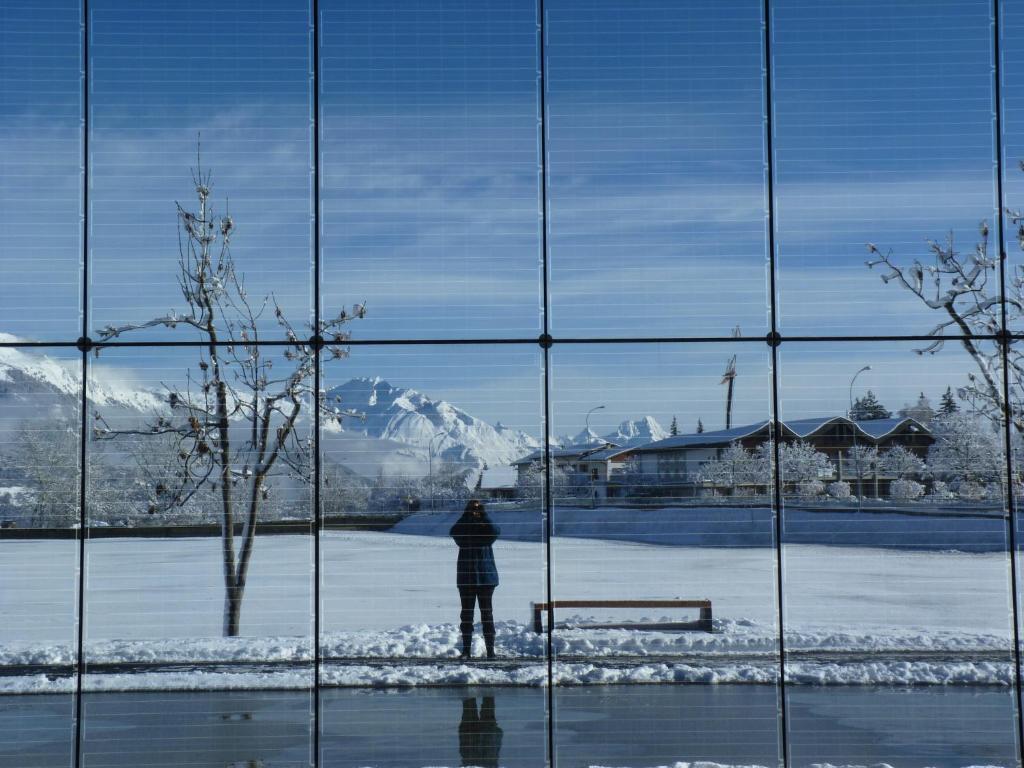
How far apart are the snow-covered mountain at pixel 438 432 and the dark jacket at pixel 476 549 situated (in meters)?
0.55

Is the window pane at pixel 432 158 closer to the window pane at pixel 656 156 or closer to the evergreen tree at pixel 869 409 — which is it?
the window pane at pixel 656 156

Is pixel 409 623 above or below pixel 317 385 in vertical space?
below

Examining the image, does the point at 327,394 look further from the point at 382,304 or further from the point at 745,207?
the point at 745,207

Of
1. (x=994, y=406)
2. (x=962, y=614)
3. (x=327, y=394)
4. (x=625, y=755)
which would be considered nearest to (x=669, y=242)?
(x=625, y=755)

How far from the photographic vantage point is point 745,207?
13578 millimetres

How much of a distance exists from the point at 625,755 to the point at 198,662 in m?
4.27

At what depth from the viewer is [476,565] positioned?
8.52 metres

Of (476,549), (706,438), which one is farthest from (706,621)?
(476,549)

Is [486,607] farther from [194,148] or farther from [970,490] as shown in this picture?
[970,490]

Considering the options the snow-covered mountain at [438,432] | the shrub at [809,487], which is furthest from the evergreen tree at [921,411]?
the snow-covered mountain at [438,432]

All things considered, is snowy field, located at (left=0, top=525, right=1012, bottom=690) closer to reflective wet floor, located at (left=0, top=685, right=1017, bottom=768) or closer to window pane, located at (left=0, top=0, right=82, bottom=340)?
reflective wet floor, located at (left=0, top=685, right=1017, bottom=768)

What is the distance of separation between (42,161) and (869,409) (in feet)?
27.3

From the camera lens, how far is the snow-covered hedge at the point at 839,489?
363 inches

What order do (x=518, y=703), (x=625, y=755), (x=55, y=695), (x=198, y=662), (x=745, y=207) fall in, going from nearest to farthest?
(x=625, y=755), (x=518, y=703), (x=55, y=695), (x=198, y=662), (x=745, y=207)
